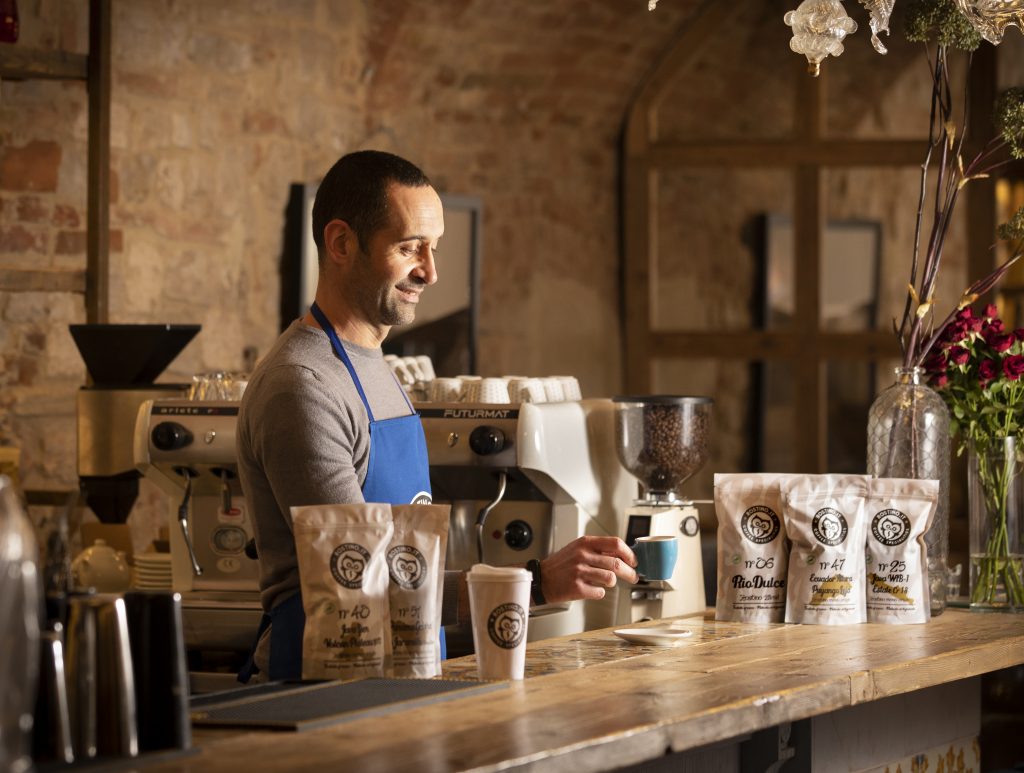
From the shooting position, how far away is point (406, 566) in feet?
7.02

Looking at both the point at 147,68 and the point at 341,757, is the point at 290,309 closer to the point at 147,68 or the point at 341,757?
the point at 147,68

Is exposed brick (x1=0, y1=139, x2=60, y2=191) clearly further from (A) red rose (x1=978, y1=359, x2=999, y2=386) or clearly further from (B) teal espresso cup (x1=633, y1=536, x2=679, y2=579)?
(A) red rose (x1=978, y1=359, x2=999, y2=386)

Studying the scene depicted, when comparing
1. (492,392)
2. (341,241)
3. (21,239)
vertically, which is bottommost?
(492,392)

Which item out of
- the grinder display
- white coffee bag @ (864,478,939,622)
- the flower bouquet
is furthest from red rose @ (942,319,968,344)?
the grinder display

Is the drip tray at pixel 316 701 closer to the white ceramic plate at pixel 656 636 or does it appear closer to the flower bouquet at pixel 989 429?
the white ceramic plate at pixel 656 636

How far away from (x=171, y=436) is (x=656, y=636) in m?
1.41

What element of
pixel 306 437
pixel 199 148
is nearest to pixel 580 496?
pixel 306 437

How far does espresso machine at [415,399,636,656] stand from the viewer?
328cm

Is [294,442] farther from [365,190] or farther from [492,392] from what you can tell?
[492,392]

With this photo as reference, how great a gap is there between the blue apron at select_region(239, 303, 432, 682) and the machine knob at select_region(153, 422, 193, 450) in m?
0.95

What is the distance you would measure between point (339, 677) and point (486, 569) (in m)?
0.24

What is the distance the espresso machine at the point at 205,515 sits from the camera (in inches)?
140

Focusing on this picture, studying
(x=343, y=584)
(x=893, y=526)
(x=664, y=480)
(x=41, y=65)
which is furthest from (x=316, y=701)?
(x=41, y=65)

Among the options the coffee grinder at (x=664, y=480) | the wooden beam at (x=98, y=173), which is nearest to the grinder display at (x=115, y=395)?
the wooden beam at (x=98, y=173)
